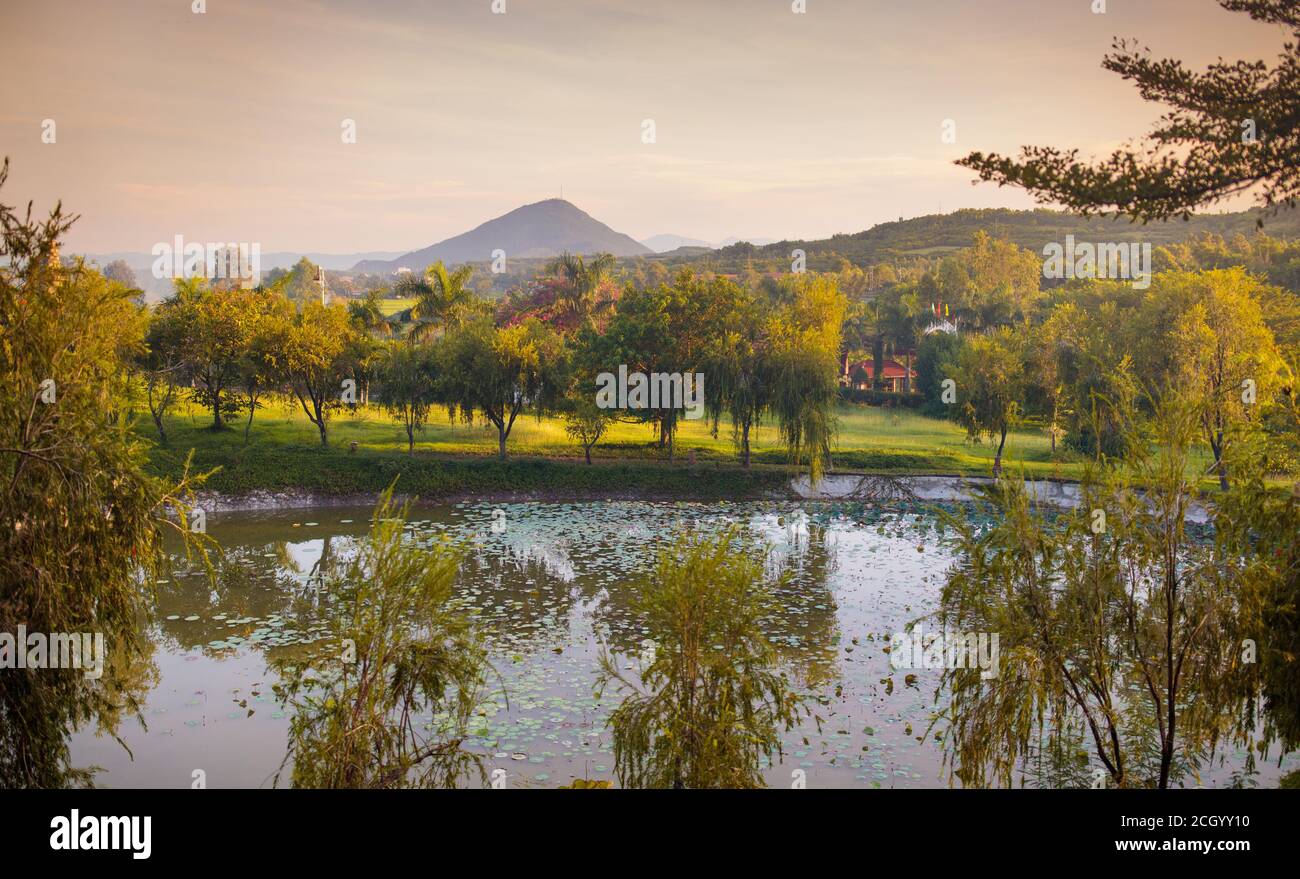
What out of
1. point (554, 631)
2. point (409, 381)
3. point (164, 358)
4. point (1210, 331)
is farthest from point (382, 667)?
point (1210, 331)

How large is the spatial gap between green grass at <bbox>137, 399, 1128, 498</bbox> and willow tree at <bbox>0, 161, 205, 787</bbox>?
2879 centimetres

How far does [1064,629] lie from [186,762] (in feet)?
49.2

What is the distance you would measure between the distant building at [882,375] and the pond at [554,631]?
39.2 m

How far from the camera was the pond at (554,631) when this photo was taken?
17688mm

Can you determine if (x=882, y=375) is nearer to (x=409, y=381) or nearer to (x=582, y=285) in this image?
(x=582, y=285)

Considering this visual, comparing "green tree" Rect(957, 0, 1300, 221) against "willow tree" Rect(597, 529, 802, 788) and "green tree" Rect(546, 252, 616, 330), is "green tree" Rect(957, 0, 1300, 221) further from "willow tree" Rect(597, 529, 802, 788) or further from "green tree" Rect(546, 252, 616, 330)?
"green tree" Rect(546, 252, 616, 330)

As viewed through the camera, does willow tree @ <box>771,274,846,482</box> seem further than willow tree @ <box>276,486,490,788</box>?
Yes

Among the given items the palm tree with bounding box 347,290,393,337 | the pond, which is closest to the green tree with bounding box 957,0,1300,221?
the pond

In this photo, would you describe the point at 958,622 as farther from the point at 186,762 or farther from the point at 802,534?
the point at 802,534

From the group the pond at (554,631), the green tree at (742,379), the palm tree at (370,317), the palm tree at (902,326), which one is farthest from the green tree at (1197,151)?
the palm tree at (902,326)

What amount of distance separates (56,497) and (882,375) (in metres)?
73.0

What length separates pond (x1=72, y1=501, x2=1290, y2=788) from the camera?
58.0 ft

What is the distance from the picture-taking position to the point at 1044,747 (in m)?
17.9
